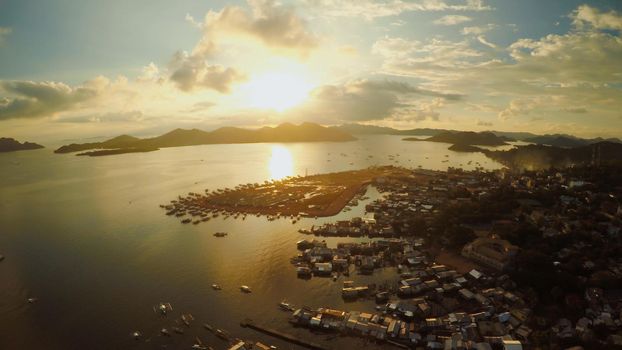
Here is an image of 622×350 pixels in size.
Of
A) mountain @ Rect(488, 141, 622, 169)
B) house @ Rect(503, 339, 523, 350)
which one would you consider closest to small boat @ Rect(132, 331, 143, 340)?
house @ Rect(503, 339, 523, 350)

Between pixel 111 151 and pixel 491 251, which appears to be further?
pixel 111 151

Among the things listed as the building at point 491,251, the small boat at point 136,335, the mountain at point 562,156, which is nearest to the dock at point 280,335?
the small boat at point 136,335

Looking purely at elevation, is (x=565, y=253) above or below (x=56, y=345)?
above

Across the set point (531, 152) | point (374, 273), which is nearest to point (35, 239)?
point (374, 273)

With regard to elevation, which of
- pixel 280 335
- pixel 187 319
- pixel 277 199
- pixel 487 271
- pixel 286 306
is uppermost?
pixel 277 199

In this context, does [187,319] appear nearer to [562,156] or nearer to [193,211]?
[193,211]

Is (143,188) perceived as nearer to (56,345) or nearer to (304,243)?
(304,243)

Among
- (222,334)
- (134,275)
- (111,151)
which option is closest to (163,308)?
(222,334)

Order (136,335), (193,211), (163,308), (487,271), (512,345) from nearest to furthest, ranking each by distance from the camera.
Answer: (512,345)
(136,335)
(163,308)
(487,271)
(193,211)
